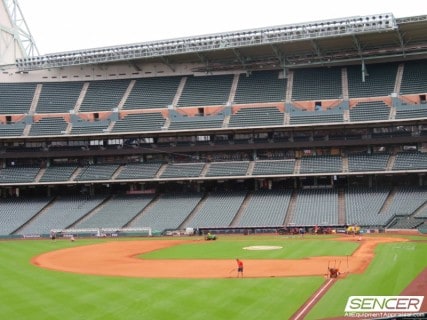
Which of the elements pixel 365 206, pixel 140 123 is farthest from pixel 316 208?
pixel 140 123

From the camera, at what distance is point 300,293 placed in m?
28.0

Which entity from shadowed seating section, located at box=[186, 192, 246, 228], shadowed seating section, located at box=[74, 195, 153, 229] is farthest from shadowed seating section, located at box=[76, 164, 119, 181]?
shadowed seating section, located at box=[186, 192, 246, 228]

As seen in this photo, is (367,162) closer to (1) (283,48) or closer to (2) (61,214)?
(1) (283,48)

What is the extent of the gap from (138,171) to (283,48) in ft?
89.5

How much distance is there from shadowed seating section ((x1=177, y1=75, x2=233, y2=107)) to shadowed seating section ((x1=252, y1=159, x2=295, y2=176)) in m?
11.1

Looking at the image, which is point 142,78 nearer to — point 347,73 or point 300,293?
point 347,73

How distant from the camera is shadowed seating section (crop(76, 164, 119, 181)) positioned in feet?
254

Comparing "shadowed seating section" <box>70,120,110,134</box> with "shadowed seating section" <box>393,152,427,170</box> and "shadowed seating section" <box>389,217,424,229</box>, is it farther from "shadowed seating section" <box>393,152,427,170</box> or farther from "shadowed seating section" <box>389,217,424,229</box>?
"shadowed seating section" <box>389,217,424,229</box>

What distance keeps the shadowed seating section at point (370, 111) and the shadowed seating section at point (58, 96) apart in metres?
42.7

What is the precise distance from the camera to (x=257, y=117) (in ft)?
247

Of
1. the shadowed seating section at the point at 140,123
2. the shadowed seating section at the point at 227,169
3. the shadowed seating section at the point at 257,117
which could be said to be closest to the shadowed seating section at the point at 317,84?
the shadowed seating section at the point at 257,117

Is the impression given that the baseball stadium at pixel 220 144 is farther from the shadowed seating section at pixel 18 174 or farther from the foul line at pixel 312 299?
the foul line at pixel 312 299

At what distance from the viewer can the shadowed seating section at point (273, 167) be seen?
72625 mm

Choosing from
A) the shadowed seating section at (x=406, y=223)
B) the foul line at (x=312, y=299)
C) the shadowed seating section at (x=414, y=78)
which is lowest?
the shadowed seating section at (x=406, y=223)
